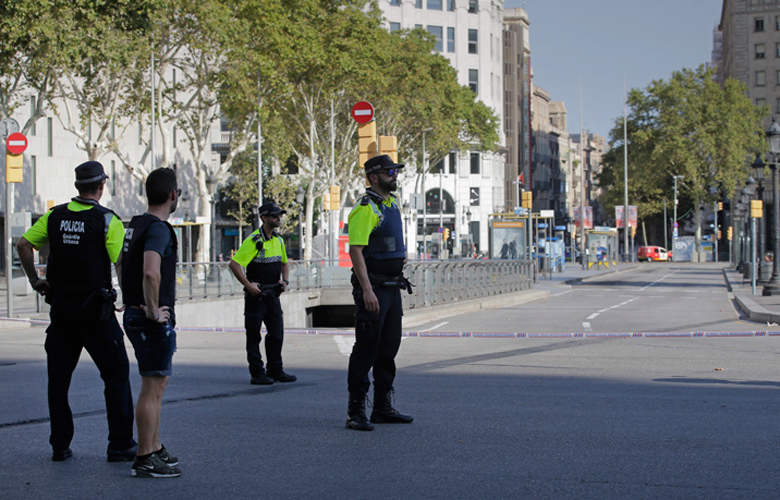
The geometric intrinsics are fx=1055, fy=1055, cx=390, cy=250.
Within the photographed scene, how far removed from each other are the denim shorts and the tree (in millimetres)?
88568

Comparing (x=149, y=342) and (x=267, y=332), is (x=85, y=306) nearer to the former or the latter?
(x=149, y=342)

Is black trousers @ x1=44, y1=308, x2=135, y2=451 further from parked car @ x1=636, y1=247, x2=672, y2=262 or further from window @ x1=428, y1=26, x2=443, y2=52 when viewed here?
parked car @ x1=636, y1=247, x2=672, y2=262

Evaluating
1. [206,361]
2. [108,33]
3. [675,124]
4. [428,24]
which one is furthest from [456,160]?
[206,361]

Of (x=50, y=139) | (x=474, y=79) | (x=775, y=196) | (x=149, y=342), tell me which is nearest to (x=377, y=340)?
(x=149, y=342)

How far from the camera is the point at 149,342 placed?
19.1 ft

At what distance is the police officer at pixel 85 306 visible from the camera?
246 inches

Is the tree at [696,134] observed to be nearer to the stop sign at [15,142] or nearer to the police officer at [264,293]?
the stop sign at [15,142]

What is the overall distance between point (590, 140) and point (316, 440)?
184710 mm

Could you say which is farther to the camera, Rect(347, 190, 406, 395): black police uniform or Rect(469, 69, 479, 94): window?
Rect(469, 69, 479, 94): window

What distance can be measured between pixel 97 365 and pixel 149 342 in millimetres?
634

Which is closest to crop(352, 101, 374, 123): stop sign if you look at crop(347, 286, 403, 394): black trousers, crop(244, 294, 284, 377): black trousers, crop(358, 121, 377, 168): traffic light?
crop(358, 121, 377, 168): traffic light

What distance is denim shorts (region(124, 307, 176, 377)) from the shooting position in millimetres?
5793

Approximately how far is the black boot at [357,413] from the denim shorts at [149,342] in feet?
5.78

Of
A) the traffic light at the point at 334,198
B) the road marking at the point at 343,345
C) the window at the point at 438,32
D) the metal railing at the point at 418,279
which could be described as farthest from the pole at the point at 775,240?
the window at the point at 438,32
